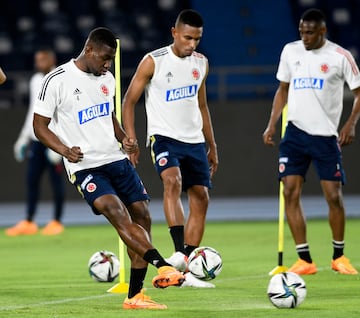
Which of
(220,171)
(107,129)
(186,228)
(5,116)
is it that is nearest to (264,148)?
(220,171)

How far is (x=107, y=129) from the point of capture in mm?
8180

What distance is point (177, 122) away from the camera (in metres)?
9.84

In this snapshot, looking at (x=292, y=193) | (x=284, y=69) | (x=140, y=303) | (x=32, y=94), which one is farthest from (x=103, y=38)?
(x=32, y=94)

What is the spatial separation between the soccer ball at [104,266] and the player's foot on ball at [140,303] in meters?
1.70

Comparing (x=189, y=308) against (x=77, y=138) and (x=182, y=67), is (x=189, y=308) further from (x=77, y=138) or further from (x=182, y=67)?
(x=182, y=67)

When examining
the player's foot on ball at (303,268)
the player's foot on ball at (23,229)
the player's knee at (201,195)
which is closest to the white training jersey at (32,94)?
the player's foot on ball at (23,229)

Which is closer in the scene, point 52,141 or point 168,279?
point 168,279

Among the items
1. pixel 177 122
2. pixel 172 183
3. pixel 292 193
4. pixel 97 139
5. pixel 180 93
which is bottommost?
pixel 292 193

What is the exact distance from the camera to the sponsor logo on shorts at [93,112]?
809 cm

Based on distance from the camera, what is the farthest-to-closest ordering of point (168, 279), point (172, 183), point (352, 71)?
point (352, 71), point (172, 183), point (168, 279)

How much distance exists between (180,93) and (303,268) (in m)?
1.98

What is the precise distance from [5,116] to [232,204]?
4.61 meters

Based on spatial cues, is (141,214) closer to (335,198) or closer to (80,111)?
(80,111)

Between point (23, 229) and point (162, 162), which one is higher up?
point (162, 162)
